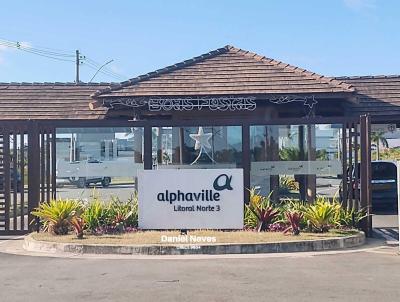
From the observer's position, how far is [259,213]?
44.2 feet

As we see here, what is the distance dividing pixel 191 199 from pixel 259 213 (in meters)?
1.55

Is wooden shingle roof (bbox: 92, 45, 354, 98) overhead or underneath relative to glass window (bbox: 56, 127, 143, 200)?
overhead

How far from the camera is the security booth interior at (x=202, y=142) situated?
14.7 metres

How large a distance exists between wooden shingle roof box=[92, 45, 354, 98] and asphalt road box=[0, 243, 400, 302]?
24.2ft

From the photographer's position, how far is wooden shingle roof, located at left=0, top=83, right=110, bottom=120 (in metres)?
20.2

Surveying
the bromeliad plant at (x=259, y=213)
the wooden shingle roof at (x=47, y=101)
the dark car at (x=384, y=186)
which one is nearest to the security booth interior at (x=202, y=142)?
the bromeliad plant at (x=259, y=213)

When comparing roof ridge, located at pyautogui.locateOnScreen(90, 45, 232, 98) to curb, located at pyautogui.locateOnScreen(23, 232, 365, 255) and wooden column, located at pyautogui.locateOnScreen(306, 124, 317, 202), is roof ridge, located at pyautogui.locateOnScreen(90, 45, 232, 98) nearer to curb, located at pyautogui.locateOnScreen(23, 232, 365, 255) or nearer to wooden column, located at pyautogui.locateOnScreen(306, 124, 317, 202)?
wooden column, located at pyautogui.locateOnScreen(306, 124, 317, 202)

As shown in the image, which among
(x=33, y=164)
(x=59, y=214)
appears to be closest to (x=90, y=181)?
(x=33, y=164)

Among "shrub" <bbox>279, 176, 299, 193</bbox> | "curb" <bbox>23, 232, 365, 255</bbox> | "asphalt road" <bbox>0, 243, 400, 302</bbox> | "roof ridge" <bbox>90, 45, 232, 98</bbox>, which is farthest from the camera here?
"roof ridge" <bbox>90, 45, 232, 98</bbox>

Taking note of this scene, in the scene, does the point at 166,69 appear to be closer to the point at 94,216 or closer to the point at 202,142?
the point at 202,142

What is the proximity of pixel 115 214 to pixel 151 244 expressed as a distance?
7.69 feet

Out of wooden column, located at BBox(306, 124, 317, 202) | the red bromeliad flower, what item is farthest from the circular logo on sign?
wooden column, located at BBox(306, 124, 317, 202)

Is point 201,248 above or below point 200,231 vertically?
below

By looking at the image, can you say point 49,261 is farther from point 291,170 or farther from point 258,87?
point 258,87
